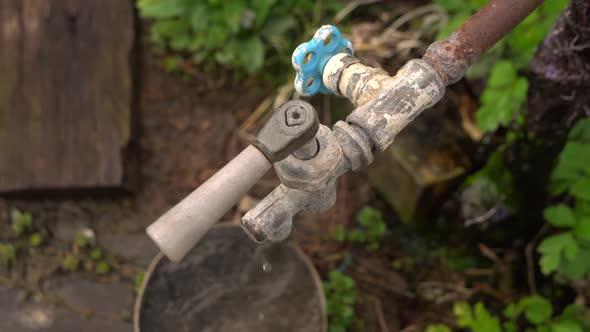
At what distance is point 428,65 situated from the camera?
808 millimetres

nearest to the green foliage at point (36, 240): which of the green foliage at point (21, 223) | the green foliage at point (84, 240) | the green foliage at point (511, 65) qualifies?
the green foliage at point (21, 223)

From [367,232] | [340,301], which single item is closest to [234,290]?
[340,301]

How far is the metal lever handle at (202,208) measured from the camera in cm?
60

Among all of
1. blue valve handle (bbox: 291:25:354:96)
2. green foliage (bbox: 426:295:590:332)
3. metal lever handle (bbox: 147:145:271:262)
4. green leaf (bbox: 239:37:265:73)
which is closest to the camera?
metal lever handle (bbox: 147:145:271:262)

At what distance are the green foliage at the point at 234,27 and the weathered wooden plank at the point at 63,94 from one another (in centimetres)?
26

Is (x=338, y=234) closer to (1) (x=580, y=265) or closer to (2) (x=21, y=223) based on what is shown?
(1) (x=580, y=265)

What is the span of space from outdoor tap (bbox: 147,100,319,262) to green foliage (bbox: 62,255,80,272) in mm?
1663

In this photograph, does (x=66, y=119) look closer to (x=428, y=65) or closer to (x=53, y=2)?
Result: (x=53, y=2)

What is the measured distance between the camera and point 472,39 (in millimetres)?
820

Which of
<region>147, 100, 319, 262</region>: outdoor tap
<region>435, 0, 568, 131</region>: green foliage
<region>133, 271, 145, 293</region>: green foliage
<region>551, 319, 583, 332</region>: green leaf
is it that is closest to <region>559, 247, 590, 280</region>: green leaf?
<region>551, 319, 583, 332</region>: green leaf

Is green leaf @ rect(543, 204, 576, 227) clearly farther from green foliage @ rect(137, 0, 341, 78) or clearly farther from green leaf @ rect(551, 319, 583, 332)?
green foliage @ rect(137, 0, 341, 78)

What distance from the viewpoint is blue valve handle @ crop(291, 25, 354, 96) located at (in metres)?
0.91

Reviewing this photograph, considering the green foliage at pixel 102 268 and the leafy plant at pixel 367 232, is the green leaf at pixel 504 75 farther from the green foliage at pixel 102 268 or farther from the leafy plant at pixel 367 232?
the green foliage at pixel 102 268

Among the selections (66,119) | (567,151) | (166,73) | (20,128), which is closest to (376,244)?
(567,151)
